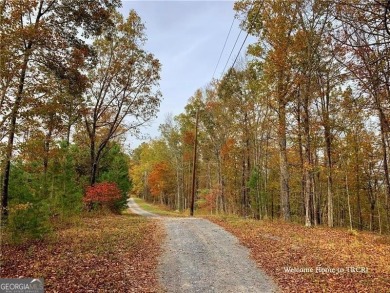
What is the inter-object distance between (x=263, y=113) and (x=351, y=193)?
12.2 metres

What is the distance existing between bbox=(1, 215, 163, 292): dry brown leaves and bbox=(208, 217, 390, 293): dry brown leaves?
10.7 feet

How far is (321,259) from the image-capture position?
8.56 m

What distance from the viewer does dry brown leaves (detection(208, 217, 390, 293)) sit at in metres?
6.93

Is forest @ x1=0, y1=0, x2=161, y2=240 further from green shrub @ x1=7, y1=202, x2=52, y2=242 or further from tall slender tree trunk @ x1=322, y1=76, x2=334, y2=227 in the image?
tall slender tree trunk @ x1=322, y1=76, x2=334, y2=227

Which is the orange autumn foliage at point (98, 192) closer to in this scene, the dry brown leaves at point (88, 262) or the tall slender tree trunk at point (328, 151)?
the dry brown leaves at point (88, 262)

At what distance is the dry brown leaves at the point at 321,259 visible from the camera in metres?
6.93

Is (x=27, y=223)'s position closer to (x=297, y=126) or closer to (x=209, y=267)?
(x=209, y=267)

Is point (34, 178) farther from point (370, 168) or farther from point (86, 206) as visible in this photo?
point (370, 168)

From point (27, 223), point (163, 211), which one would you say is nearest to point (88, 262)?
point (27, 223)

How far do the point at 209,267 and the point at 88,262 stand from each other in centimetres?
326

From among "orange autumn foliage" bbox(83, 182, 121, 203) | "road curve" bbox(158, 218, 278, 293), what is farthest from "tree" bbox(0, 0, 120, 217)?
"orange autumn foliage" bbox(83, 182, 121, 203)

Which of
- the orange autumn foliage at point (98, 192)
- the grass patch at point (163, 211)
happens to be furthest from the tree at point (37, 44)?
the grass patch at point (163, 211)

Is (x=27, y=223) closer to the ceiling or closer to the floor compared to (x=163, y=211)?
closer to the ceiling

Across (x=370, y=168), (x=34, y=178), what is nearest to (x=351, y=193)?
(x=370, y=168)
